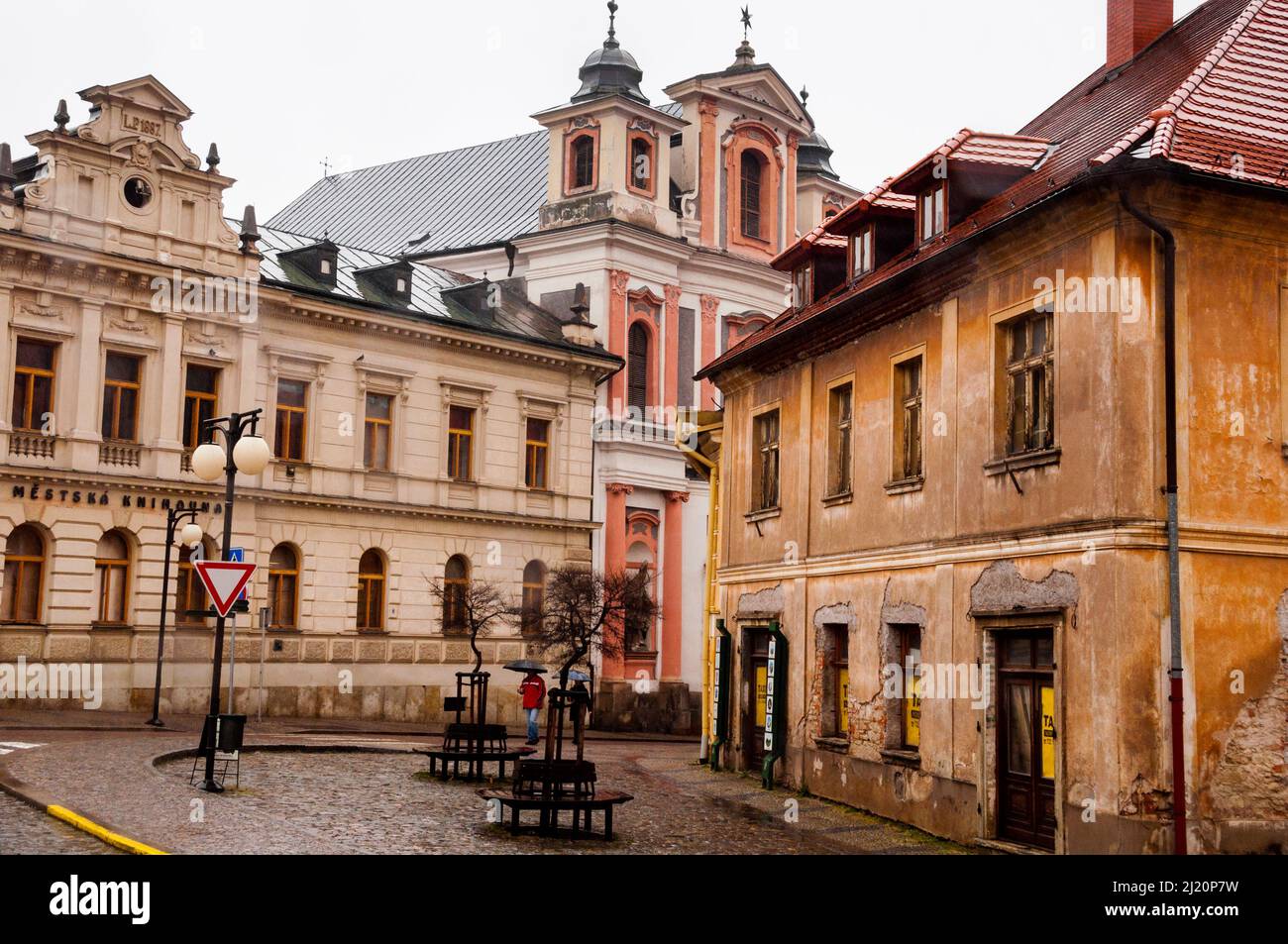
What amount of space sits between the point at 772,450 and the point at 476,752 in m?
7.48

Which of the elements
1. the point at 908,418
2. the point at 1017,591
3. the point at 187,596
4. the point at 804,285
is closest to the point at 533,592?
the point at 187,596

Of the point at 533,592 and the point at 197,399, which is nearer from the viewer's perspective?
the point at 197,399

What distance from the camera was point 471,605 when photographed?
42156 mm

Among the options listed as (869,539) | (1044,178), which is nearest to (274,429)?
(869,539)

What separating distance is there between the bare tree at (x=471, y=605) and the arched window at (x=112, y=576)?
29.0ft

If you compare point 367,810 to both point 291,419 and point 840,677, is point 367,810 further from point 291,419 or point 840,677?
point 291,419

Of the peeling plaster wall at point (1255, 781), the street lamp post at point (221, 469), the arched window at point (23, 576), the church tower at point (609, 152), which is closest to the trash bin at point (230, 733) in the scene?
the street lamp post at point (221, 469)

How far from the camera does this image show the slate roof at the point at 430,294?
4122 centimetres

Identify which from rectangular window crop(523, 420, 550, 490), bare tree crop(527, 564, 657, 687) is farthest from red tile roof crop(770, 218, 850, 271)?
rectangular window crop(523, 420, 550, 490)

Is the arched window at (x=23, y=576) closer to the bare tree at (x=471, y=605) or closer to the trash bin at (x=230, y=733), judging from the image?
the bare tree at (x=471, y=605)

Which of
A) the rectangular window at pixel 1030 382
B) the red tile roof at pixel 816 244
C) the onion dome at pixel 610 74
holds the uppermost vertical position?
the onion dome at pixel 610 74

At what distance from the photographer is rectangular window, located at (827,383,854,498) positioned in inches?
921

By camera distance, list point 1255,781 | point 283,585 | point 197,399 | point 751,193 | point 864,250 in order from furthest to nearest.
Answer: point 751,193 < point 283,585 < point 197,399 < point 864,250 < point 1255,781

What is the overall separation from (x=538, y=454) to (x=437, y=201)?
1627 centimetres
